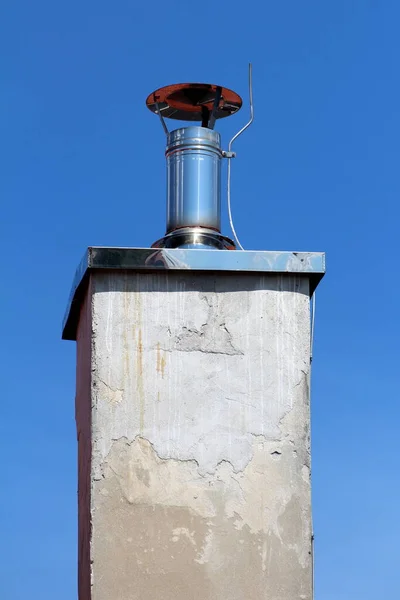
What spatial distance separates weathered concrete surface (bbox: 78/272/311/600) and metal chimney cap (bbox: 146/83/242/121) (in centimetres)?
115

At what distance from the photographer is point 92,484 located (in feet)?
16.5

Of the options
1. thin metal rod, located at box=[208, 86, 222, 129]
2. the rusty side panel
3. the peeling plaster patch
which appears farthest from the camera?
thin metal rod, located at box=[208, 86, 222, 129]

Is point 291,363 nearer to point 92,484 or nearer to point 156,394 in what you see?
point 156,394

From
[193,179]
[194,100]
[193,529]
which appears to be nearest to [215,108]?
[194,100]

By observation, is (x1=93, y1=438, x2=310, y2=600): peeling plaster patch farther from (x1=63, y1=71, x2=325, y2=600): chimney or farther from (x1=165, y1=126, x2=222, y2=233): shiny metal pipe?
(x1=165, y1=126, x2=222, y2=233): shiny metal pipe

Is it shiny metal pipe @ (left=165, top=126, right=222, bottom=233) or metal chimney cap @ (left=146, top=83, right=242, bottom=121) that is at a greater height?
metal chimney cap @ (left=146, top=83, right=242, bottom=121)

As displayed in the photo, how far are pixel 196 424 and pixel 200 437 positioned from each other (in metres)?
0.06

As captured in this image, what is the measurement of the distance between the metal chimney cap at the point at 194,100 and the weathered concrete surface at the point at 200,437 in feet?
3.76

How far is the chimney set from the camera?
5.02 m

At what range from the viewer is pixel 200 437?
202 inches

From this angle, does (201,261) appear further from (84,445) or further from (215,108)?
(215,108)

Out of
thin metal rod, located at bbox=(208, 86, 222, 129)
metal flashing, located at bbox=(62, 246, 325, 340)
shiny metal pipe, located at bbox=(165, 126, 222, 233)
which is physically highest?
thin metal rod, located at bbox=(208, 86, 222, 129)

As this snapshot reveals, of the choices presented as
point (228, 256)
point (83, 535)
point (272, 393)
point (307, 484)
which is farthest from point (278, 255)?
point (83, 535)

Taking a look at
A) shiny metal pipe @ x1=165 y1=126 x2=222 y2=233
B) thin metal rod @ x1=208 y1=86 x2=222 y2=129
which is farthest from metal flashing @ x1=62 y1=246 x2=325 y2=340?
thin metal rod @ x1=208 y1=86 x2=222 y2=129
